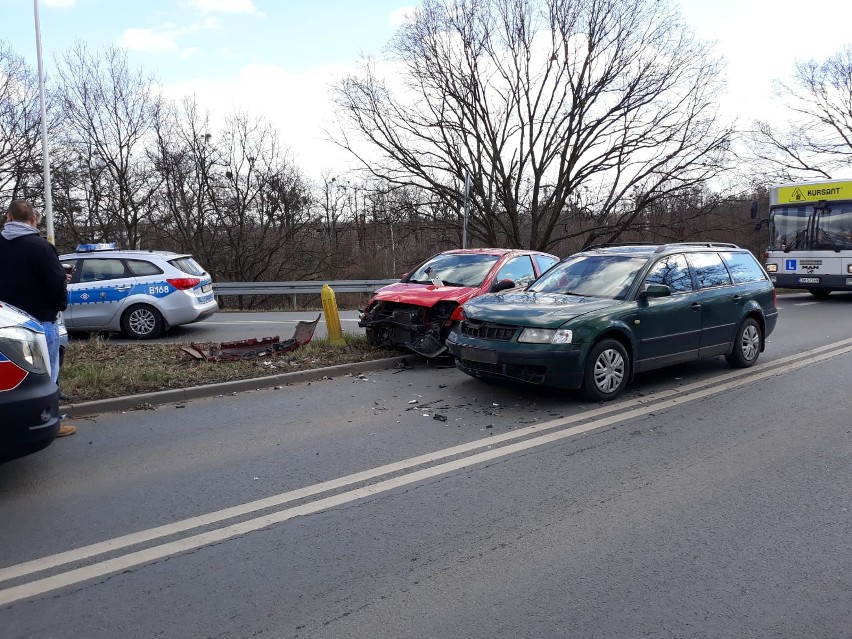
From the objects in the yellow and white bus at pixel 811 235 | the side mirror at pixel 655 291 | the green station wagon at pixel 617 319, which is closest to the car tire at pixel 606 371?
the green station wagon at pixel 617 319

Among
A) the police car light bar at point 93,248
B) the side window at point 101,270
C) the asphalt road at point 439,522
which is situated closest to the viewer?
the asphalt road at point 439,522

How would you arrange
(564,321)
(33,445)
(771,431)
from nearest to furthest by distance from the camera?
(33,445), (771,431), (564,321)

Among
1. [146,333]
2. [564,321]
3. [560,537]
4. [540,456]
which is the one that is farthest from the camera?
[146,333]

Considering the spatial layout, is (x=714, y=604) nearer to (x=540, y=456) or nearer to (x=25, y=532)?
(x=540, y=456)

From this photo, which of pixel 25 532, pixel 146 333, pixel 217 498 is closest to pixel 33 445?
pixel 25 532

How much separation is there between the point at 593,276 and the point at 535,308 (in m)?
1.26

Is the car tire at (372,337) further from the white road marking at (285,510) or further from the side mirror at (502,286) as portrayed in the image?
the white road marking at (285,510)

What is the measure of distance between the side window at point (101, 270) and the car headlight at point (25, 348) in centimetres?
740

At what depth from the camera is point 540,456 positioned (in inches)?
196

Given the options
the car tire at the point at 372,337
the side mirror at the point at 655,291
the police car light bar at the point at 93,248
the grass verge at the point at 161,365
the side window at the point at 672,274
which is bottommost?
the grass verge at the point at 161,365

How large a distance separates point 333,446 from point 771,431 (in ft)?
12.7

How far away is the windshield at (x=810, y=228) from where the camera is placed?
1711cm

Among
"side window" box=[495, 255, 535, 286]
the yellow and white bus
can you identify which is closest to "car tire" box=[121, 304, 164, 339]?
"side window" box=[495, 255, 535, 286]

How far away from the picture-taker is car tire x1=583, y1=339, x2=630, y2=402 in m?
6.47
